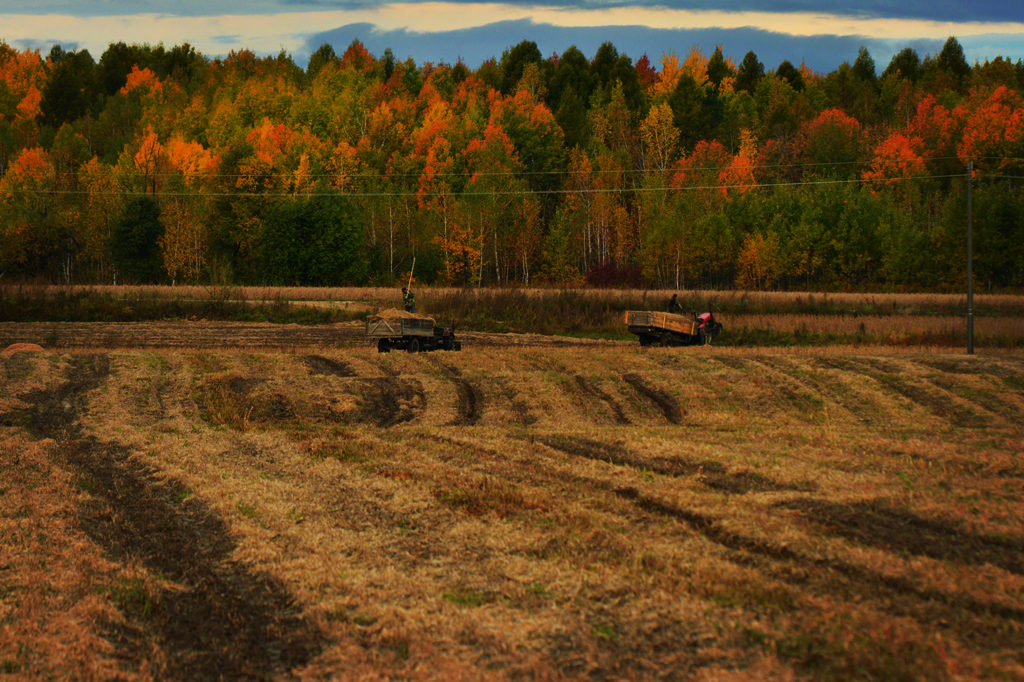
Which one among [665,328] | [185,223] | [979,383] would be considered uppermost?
[185,223]

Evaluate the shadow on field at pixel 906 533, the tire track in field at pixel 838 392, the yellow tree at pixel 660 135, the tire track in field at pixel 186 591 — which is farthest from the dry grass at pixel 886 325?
the yellow tree at pixel 660 135

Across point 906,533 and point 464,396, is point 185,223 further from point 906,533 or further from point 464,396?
point 906,533

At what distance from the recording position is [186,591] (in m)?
9.12

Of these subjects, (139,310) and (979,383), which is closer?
(979,383)

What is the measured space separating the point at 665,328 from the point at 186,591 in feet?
85.3

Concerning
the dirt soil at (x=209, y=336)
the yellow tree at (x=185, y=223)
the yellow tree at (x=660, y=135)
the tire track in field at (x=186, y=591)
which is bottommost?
the tire track in field at (x=186, y=591)

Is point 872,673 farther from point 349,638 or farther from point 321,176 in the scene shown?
point 321,176

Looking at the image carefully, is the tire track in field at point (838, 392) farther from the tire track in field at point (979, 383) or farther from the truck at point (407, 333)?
the truck at point (407, 333)

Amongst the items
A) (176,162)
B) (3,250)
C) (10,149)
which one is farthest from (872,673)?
(10,149)

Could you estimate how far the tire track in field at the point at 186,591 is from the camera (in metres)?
7.62

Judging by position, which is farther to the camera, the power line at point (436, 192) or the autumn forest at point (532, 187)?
the power line at point (436, 192)

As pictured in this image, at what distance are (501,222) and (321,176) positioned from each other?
65.2 ft

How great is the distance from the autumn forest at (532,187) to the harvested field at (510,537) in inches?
1640

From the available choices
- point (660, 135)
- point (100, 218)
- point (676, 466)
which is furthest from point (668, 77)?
point (676, 466)
